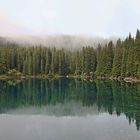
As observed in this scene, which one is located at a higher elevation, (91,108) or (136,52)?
(136,52)

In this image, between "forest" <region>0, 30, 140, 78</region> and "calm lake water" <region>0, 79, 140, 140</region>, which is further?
"forest" <region>0, 30, 140, 78</region>

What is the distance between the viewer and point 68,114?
144 feet

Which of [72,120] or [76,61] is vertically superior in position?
[76,61]

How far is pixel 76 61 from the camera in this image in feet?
551

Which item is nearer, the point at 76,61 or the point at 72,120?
the point at 72,120

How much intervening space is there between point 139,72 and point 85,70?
60033mm

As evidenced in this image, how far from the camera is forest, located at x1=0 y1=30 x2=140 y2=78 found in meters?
120

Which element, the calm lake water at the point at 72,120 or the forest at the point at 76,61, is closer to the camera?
the calm lake water at the point at 72,120

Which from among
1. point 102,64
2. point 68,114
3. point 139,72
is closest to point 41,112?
point 68,114

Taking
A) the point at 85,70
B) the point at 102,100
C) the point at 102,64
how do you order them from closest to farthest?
the point at 102,100 < the point at 102,64 < the point at 85,70

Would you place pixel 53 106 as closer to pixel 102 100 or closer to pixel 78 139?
pixel 102 100

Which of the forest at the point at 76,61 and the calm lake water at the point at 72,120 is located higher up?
the forest at the point at 76,61

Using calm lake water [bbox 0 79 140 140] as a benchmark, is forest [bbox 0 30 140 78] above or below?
above

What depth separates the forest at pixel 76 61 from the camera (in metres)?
120
